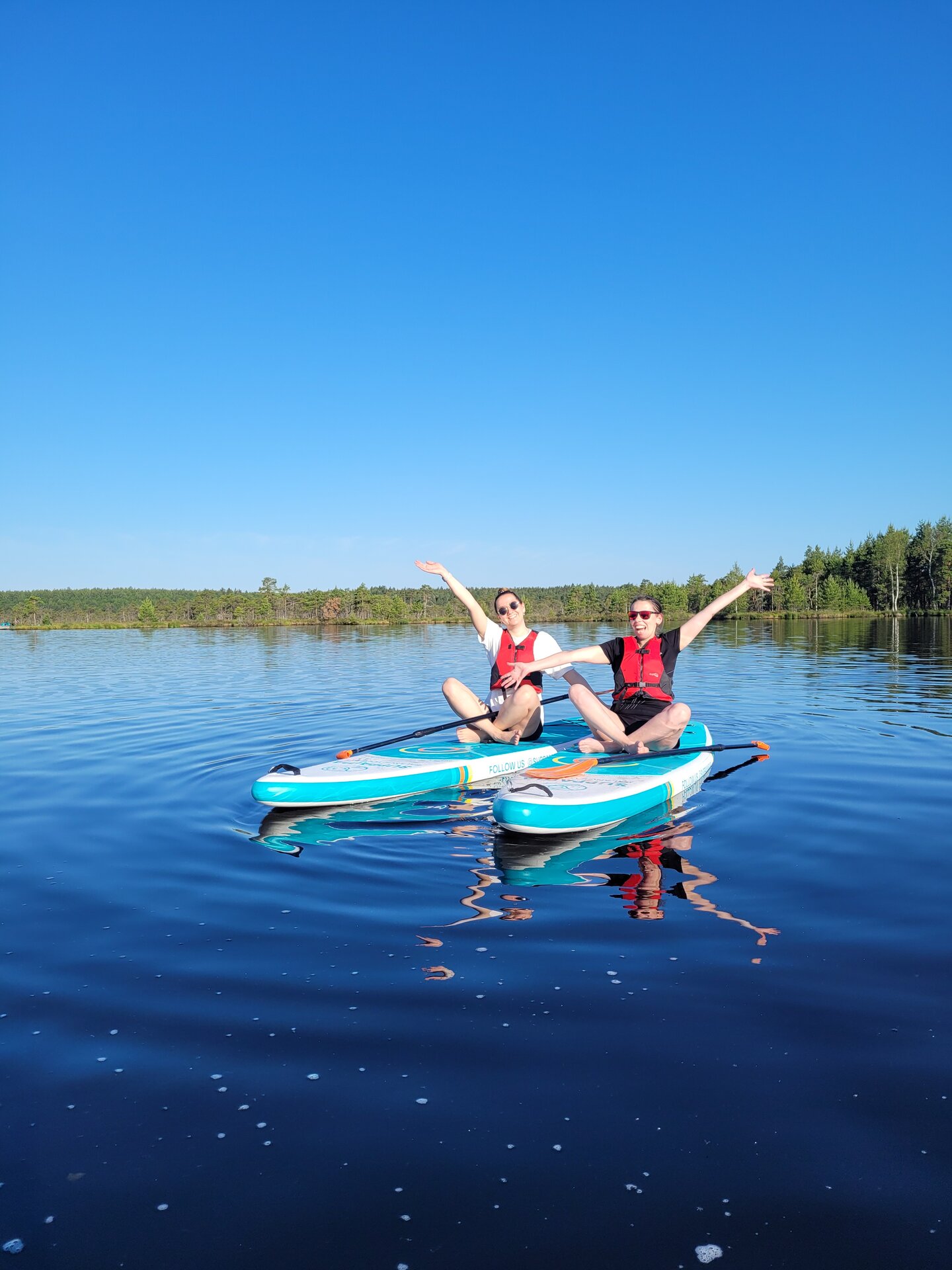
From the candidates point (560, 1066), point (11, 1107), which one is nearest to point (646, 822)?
point (560, 1066)

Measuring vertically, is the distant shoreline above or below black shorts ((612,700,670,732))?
above

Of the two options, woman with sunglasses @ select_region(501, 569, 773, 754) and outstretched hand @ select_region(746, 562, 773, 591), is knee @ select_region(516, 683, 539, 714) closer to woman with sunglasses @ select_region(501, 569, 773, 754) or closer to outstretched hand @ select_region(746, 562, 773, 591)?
woman with sunglasses @ select_region(501, 569, 773, 754)

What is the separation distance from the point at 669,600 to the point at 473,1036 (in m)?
106

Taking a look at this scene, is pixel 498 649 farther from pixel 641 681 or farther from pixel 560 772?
pixel 560 772

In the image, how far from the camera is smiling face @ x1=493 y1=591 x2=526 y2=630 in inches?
335

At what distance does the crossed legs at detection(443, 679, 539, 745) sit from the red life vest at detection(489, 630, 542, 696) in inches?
7.1

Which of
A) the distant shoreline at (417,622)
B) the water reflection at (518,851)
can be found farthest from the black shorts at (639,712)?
the distant shoreline at (417,622)

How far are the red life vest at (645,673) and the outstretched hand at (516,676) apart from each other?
0.99m

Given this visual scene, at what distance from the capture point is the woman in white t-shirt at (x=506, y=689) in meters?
8.52

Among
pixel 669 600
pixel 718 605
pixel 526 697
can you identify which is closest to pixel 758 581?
pixel 718 605

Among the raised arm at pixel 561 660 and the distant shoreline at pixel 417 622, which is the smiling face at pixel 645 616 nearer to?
the raised arm at pixel 561 660

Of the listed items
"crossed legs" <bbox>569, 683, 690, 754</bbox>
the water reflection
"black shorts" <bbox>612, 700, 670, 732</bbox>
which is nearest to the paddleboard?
the water reflection

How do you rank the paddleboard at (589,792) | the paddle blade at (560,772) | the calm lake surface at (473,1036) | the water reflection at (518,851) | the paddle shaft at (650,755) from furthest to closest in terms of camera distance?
the paddle shaft at (650,755)
the paddle blade at (560,772)
the paddleboard at (589,792)
the water reflection at (518,851)
the calm lake surface at (473,1036)

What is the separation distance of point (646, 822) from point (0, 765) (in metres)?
7.41
